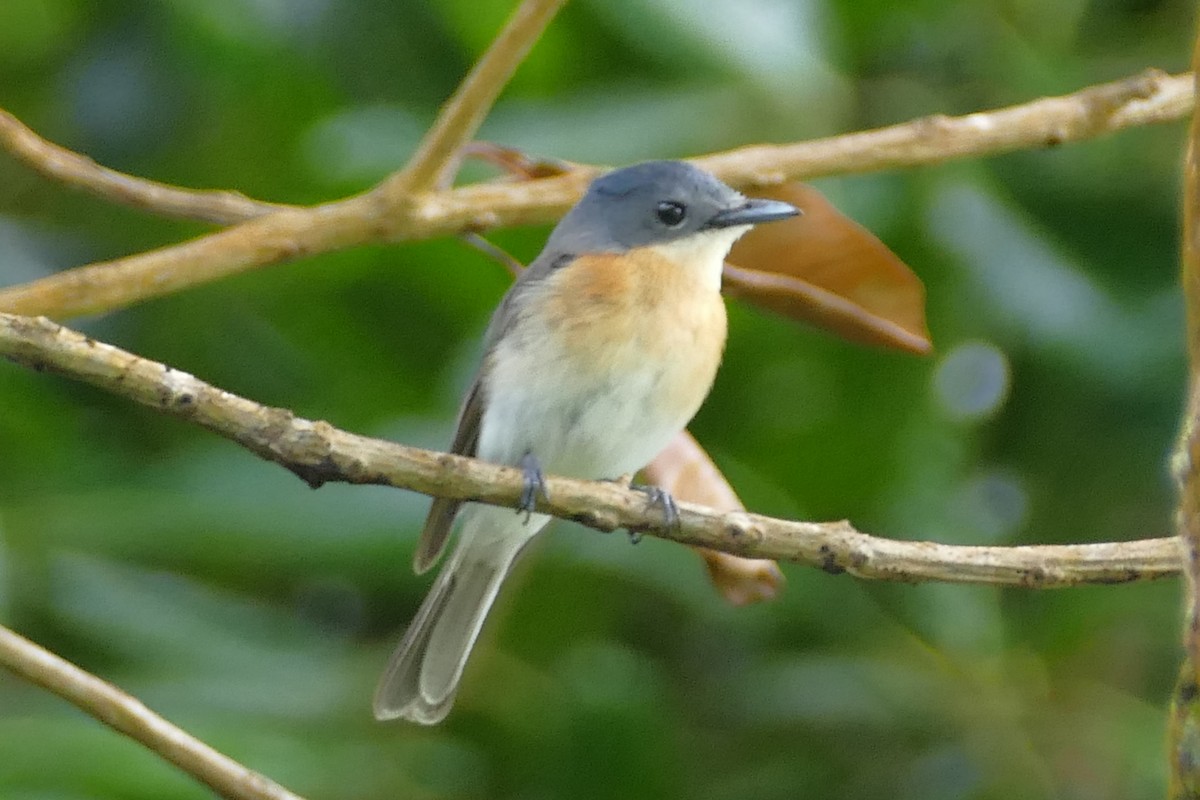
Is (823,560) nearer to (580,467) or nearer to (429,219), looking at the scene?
(429,219)

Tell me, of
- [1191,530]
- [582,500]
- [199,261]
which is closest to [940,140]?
[582,500]

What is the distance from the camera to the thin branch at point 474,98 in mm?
2258

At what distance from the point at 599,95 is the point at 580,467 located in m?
0.98

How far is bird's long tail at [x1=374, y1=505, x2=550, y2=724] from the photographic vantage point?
10.3 feet

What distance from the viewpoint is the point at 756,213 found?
9.68 ft

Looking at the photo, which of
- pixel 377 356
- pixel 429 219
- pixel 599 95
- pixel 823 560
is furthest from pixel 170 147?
pixel 823 560

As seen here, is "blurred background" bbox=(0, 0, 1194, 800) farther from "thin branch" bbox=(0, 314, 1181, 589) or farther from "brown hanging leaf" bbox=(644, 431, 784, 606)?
"thin branch" bbox=(0, 314, 1181, 589)

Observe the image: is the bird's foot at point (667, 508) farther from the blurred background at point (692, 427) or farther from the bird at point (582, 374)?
the blurred background at point (692, 427)

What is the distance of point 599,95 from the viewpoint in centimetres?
378

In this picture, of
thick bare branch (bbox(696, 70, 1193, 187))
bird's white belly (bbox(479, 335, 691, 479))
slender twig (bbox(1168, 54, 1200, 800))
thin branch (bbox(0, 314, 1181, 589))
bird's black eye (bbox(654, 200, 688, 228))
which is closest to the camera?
slender twig (bbox(1168, 54, 1200, 800))

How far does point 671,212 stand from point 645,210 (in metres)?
0.06

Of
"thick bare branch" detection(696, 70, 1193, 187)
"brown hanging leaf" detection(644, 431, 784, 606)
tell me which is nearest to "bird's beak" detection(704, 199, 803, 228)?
"thick bare branch" detection(696, 70, 1193, 187)

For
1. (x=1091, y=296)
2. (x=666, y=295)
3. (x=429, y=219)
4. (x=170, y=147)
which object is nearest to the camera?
(x=429, y=219)

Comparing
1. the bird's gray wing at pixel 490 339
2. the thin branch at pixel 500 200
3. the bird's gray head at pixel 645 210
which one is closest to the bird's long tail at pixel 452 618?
the bird's gray wing at pixel 490 339
